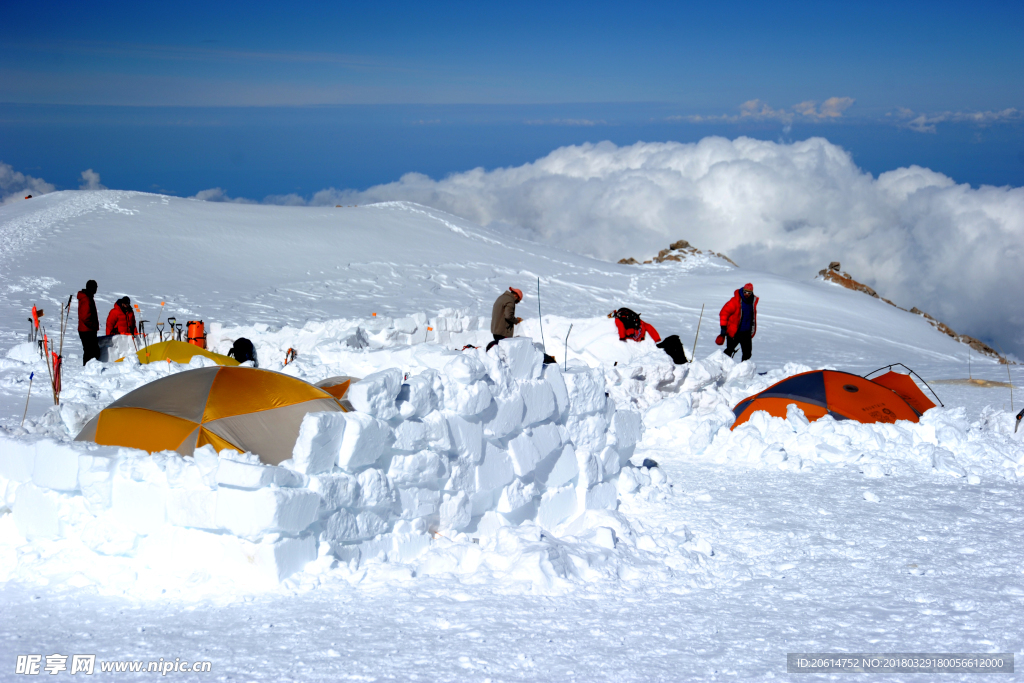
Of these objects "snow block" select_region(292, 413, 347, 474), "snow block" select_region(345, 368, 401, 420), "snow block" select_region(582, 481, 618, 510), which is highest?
"snow block" select_region(345, 368, 401, 420)

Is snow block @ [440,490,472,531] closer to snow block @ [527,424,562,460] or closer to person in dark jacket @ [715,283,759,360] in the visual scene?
snow block @ [527,424,562,460]

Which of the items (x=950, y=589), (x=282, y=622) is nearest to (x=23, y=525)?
(x=282, y=622)

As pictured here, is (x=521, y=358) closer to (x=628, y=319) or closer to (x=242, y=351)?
(x=628, y=319)

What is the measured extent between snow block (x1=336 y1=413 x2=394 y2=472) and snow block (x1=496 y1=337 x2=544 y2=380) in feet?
3.56

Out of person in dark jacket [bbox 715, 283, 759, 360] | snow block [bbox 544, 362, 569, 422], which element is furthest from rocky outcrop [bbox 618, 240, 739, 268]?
snow block [bbox 544, 362, 569, 422]

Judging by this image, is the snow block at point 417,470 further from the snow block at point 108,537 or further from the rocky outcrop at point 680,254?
the rocky outcrop at point 680,254

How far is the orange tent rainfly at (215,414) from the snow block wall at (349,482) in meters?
0.47

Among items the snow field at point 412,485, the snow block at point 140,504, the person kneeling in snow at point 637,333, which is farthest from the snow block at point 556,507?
→ the person kneeling in snow at point 637,333

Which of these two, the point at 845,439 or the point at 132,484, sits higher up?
the point at 132,484

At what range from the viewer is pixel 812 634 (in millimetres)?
3715

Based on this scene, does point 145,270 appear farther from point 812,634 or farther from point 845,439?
point 812,634

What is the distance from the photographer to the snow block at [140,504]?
3.95m

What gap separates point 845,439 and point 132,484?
5950 mm

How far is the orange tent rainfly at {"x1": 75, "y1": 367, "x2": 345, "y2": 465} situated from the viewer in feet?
15.4
